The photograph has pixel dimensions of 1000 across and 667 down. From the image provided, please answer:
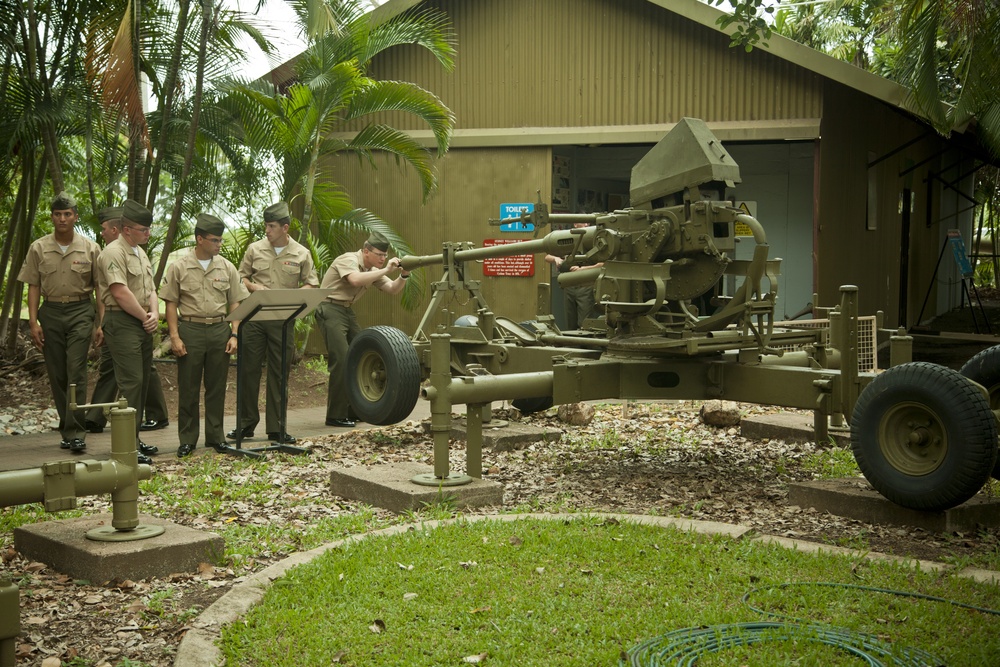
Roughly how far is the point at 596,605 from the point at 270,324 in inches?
217

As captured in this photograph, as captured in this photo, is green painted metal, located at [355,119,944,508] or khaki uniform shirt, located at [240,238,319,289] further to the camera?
khaki uniform shirt, located at [240,238,319,289]

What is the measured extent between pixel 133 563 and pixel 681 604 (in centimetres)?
264

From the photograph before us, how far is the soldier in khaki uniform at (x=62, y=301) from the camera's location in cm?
911

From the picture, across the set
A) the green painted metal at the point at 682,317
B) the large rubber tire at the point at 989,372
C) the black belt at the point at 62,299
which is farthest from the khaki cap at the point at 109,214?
the large rubber tire at the point at 989,372

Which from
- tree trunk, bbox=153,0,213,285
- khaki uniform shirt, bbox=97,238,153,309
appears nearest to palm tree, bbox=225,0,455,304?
tree trunk, bbox=153,0,213,285

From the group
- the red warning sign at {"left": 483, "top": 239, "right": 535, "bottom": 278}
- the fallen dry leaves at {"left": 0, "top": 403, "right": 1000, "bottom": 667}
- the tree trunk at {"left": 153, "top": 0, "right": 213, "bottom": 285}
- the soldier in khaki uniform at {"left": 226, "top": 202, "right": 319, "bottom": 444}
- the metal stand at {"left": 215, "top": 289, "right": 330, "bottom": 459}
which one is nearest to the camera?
the fallen dry leaves at {"left": 0, "top": 403, "right": 1000, "bottom": 667}

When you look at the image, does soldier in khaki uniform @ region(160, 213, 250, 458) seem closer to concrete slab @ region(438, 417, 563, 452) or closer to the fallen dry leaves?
the fallen dry leaves

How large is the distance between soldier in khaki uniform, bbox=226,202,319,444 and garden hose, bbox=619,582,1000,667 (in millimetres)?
5428

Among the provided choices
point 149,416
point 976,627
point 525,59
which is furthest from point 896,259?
point 976,627

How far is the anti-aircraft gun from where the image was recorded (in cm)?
620

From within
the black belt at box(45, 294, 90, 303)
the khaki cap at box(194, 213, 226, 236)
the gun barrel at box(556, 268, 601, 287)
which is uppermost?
the khaki cap at box(194, 213, 226, 236)

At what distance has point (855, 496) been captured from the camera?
Result: 6.59 metres

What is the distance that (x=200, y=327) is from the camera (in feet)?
29.5

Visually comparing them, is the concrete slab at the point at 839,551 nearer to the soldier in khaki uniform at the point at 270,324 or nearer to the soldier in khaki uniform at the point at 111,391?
the soldier in khaki uniform at the point at 270,324
